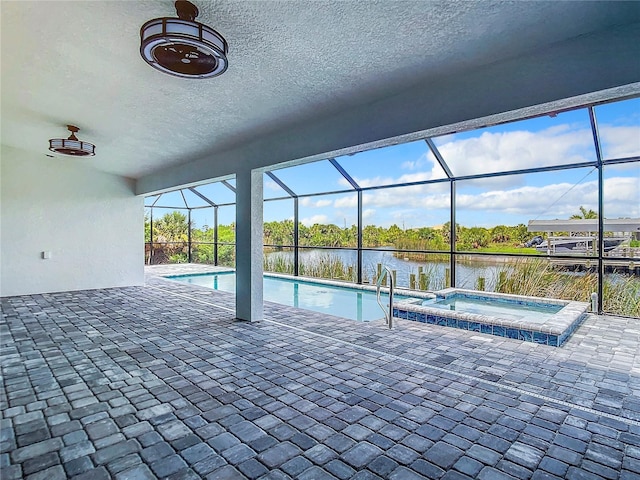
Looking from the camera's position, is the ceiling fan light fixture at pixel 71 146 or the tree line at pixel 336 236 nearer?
the ceiling fan light fixture at pixel 71 146

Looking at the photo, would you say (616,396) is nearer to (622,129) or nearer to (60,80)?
(622,129)

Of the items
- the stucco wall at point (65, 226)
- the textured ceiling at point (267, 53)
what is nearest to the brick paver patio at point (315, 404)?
the textured ceiling at point (267, 53)

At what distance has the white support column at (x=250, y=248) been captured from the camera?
5480 millimetres

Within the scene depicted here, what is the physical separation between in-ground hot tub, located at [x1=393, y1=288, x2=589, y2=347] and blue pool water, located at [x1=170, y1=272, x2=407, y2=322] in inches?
33.8

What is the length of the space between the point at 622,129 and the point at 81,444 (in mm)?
7171

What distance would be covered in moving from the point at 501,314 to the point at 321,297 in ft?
11.7

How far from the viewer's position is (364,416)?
2.68 meters

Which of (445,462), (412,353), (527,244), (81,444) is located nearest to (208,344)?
(81,444)

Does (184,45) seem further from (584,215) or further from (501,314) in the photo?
(584,215)

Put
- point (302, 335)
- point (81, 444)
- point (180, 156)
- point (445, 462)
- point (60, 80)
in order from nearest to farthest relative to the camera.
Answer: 1. point (445, 462)
2. point (81, 444)
3. point (60, 80)
4. point (302, 335)
5. point (180, 156)

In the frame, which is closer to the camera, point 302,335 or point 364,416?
point 364,416

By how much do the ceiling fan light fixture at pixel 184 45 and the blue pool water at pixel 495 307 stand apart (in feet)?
15.9

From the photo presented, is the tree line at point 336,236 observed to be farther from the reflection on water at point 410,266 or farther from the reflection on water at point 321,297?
the reflection on water at point 321,297

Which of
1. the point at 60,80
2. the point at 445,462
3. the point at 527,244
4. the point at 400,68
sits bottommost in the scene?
the point at 445,462
